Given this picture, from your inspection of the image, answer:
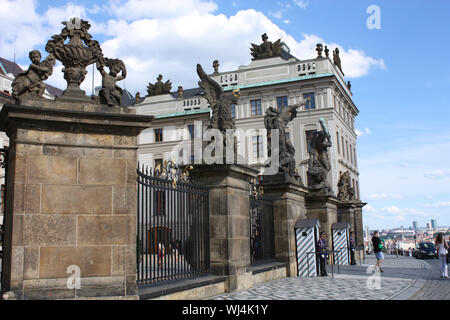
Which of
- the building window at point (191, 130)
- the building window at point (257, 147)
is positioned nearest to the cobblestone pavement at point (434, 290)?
the building window at point (257, 147)

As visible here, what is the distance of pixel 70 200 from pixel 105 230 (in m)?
0.66

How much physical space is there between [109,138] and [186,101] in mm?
43603

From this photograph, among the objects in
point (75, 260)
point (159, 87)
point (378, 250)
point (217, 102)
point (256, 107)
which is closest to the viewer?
point (75, 260)

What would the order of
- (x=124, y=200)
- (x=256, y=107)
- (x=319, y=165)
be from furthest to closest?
1. (x=256, y=107)
2. (x=319, y=165)
3. (x=124, y=200)

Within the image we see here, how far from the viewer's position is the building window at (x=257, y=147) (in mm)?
44709

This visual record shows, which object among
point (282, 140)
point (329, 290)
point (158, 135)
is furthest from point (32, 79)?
point (158, 135)

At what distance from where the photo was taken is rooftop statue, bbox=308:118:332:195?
64.6 feet

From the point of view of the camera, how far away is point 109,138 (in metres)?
6.85

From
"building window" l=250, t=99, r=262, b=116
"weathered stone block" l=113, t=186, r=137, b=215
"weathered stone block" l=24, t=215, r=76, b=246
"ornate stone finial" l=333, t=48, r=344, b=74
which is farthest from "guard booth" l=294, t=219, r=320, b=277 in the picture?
"ornate stone finial" l=333, t=48, r=344, b=74

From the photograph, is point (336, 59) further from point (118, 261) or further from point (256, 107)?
point (118, 261)

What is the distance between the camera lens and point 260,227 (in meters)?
13.3
